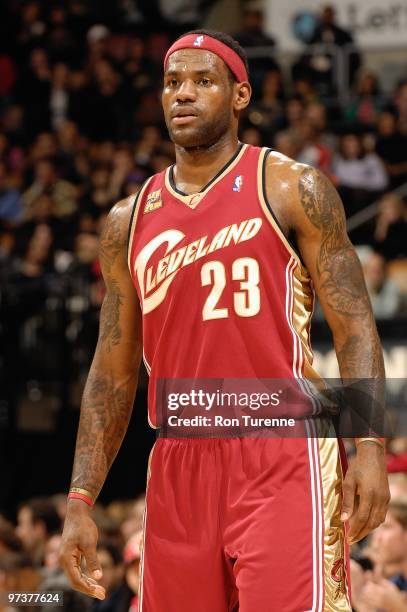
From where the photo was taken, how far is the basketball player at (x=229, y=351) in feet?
12.2

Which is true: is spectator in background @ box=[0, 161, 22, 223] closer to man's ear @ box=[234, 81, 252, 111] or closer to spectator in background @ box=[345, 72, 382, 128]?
spectator in background @ box=[345, 72, 382, 128]

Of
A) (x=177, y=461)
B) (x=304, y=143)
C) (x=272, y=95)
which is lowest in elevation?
(x=177, y=461)

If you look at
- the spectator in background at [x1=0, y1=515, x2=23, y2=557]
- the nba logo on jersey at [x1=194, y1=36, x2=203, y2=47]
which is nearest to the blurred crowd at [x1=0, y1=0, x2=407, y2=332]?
the spectator in background at [x1=0, y1=515, x2=23, y2=557]

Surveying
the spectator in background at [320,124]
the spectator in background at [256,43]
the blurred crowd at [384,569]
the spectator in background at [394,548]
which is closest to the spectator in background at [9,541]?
the blurred crowd at [384,569]

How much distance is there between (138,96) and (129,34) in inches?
86.5

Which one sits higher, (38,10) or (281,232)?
(38,10)

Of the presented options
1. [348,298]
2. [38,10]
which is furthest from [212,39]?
[38,10]

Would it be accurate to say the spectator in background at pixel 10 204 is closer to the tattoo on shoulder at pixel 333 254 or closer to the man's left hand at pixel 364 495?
the tattoo on shoulder at pixel 333 254

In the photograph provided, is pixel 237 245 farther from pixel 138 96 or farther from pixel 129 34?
pixel 129 34

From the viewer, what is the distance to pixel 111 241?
14.2 ft

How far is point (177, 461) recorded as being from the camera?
397cm

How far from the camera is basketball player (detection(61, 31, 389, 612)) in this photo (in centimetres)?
371

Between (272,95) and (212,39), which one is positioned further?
(272,95)

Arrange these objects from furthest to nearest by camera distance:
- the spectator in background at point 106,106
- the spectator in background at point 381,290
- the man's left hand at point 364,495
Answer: the spectator in background at point 106,106 → the spectator in background at point 381,290 → the man's left hand at point 364,495
